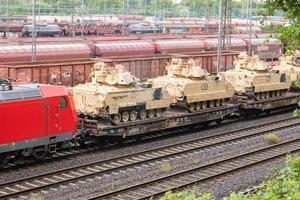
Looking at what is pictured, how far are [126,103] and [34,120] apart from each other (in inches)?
176

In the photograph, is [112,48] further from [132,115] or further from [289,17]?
[289,17]

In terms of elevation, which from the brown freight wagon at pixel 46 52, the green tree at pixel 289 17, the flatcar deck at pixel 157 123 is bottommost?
the flatcar deck at pixel 157 123

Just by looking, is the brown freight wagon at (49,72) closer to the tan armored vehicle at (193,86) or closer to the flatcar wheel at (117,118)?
the tan armored vehicle at (193,86)

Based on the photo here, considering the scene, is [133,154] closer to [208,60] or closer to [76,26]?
[208,60]

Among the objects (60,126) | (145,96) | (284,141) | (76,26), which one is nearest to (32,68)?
(145,96)

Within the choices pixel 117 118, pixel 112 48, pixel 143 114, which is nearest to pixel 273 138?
pixel 143 114

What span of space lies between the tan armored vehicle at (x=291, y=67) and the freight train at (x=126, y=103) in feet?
2.23

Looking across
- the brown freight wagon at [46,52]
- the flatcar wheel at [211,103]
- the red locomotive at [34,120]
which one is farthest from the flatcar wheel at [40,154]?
the brown freight wagon at [46,52]

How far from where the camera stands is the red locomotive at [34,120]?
17.8 meters

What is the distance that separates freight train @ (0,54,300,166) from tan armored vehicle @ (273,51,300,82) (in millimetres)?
680

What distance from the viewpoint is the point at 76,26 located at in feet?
225

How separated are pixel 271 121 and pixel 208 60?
45.3 feet

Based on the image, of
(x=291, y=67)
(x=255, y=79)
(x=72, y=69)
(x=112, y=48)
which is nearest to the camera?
(x=255, y=79)

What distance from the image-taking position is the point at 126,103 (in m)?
22.2
